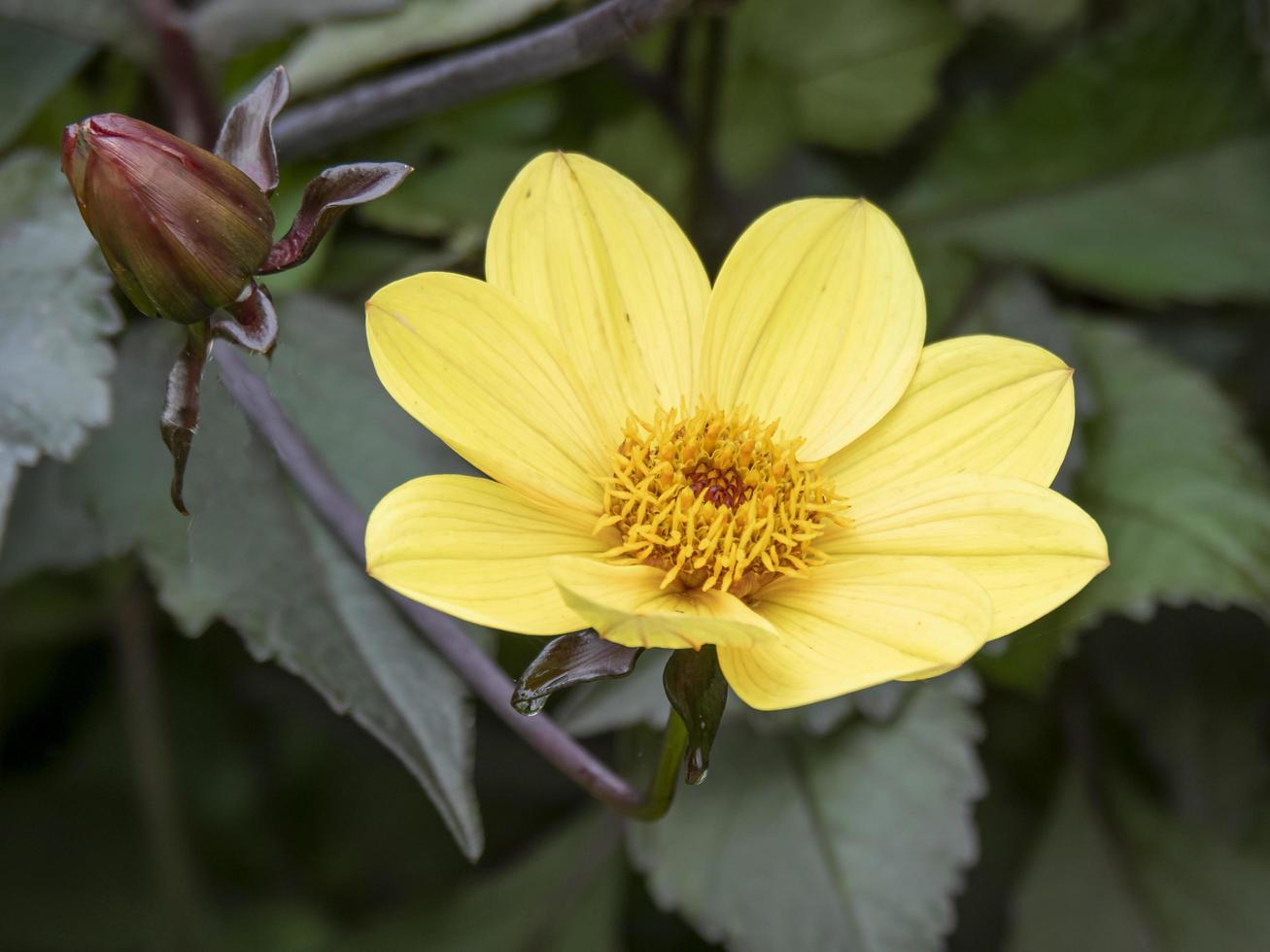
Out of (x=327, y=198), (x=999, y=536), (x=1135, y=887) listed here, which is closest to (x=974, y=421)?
(x=999, y=536)

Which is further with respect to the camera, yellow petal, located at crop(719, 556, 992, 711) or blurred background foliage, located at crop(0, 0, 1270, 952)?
blurred background foliage, located at crop(0, 0, 1270, 952)

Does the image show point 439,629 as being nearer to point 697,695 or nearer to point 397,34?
point 697,695

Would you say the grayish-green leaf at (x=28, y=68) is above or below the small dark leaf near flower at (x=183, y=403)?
above

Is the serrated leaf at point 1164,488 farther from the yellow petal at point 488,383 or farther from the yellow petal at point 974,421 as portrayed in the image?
the yellow petal at point 488,383

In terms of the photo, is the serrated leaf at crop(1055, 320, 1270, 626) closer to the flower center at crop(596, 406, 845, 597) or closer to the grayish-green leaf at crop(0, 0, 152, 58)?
the flower center at crop(596, 406, 845, 597)

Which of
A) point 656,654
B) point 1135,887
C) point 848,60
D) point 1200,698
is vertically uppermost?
point 848,60

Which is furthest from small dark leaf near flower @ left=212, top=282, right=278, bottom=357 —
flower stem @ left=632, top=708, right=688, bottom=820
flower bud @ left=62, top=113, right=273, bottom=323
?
flower stem @ left=632, top=708, right=688, bottom=820

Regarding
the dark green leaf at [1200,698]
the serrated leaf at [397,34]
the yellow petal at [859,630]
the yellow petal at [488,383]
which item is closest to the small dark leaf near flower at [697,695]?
the yellow petal at [859,630]
